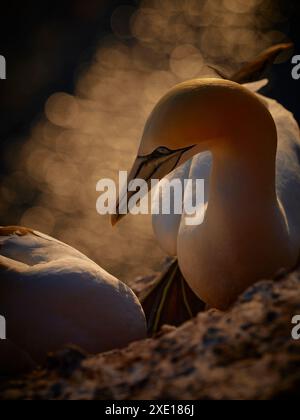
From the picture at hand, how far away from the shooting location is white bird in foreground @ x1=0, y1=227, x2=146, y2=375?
2.05m

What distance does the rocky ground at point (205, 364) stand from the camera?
4.63ft

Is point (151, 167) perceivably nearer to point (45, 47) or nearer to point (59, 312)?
point (59, 312)

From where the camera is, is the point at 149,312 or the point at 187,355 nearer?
the point at 187,355

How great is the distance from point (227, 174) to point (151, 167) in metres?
0.22

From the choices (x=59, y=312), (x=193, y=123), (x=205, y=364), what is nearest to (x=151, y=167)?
(x=193, y=123)

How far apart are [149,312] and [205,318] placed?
114 centimetres

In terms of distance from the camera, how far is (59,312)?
2.07m

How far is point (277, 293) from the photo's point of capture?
1.66 m

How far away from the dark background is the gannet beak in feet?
11.4

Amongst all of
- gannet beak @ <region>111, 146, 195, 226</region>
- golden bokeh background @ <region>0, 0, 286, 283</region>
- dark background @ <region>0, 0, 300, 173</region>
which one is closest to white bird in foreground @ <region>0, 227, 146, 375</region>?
gannet beak @ <region>111, 146, 195, 226</region>

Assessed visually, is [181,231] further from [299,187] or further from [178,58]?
[178,58]

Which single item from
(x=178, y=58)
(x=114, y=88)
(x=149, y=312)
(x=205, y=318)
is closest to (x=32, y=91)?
(x=114, y=88)

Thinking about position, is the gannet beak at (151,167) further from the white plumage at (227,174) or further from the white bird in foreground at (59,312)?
the white bird in foreground at (59,312)

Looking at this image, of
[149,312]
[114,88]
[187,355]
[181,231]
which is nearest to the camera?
[187,355]
